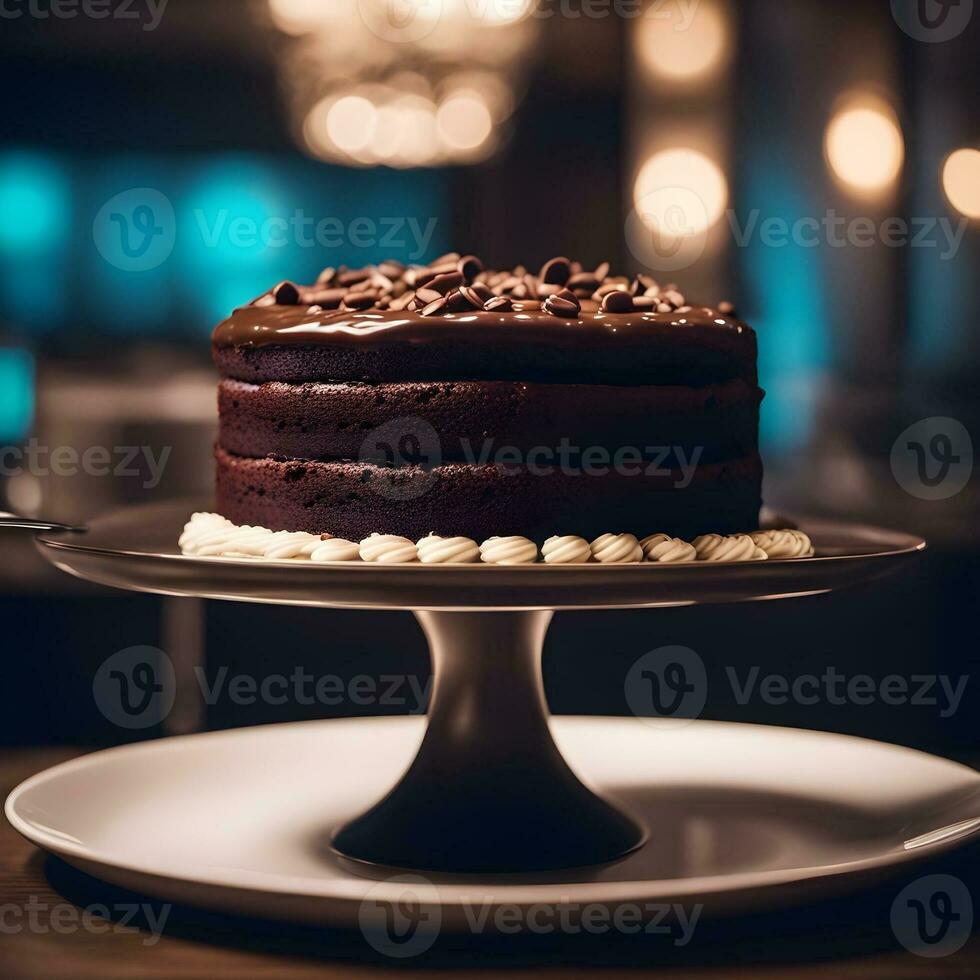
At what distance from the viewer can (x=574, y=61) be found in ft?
11.1

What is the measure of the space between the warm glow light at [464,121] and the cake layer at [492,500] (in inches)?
88.1

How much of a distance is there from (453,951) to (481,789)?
0.32m

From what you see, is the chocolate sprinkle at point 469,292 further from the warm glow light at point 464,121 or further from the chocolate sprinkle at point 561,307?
the warm glow light at point 464,121

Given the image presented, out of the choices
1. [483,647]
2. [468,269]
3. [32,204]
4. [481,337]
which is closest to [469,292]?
[481,337]

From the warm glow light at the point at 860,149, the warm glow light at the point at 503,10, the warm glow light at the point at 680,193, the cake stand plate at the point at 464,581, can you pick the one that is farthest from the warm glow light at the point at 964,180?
the cake stand plate at the point at 464,581

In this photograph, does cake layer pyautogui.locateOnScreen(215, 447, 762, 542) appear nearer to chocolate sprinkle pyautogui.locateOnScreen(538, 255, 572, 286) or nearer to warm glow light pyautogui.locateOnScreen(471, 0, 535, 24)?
chocolate sprinkle pyautogui.locateOnScreen(538, 255, 572, 286)

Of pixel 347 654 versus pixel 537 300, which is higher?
pixel 537 300

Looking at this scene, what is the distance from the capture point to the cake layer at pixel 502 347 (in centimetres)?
120

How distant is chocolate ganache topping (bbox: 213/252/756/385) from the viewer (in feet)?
3.95

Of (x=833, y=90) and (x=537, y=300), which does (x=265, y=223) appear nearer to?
(x=833, y=90)

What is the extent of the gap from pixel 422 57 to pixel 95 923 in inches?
106

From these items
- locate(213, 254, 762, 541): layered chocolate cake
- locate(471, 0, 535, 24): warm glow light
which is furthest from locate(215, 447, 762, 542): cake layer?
locate(471, 0, 535, 24): warm glow light

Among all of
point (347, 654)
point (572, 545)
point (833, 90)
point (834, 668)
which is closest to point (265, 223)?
point (347, 654)

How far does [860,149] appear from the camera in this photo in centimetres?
318
